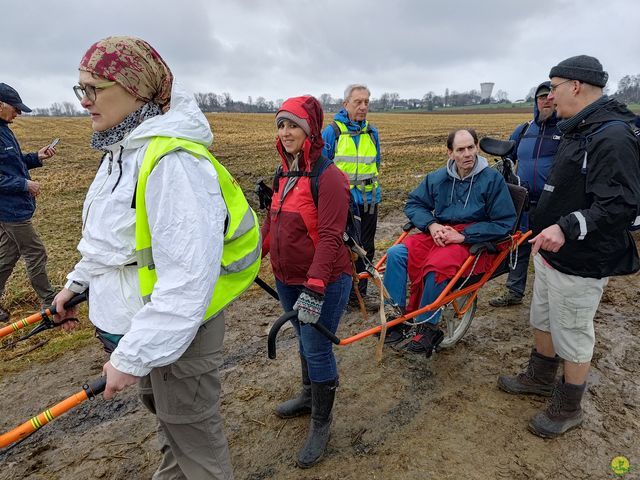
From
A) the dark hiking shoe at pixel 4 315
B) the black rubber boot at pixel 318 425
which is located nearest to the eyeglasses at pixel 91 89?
the black rubber boot at pixel 318 425

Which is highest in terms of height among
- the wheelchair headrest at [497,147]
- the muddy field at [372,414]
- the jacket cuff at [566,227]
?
the wheelchair headrest at [497,147]

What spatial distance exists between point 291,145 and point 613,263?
2.41 m

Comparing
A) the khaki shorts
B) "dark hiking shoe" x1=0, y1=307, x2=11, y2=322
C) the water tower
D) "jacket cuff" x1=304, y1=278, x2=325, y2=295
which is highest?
the water tower

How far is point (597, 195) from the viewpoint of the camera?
109 inches

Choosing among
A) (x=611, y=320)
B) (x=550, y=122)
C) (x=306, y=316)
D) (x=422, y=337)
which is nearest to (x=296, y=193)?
(x=306, y=316)

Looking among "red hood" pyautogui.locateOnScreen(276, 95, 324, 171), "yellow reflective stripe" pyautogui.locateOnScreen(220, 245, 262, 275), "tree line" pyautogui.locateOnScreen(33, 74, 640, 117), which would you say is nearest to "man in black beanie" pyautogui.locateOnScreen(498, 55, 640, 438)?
"red hood" pyautogui.locateOnScreen(276, 95, 324, 171)

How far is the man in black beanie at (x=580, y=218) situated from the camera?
8.93 feet

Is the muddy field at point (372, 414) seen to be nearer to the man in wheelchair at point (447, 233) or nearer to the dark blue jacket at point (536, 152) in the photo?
the man in wheelchair at point (447, 233)

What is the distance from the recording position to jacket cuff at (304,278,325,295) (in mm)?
2561

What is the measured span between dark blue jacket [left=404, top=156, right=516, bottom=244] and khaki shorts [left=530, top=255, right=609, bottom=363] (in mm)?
570

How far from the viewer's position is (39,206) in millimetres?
10906

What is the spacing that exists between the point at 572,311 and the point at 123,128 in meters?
3.19

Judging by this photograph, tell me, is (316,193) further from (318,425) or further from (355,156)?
(355,156)

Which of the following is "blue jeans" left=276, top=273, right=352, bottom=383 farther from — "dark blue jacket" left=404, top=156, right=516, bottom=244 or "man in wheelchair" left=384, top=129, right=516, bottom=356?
"dark blue jacket" left=404, top=156, right=516, bottom=244
